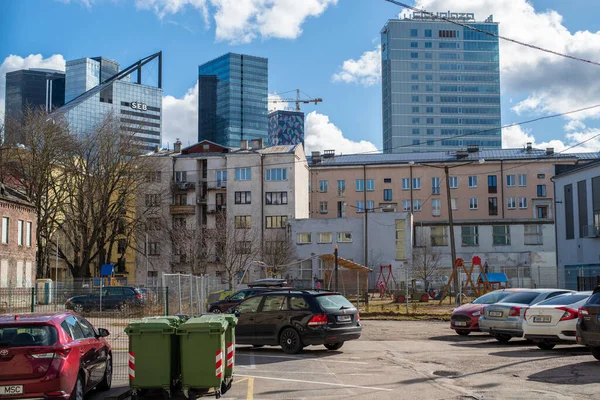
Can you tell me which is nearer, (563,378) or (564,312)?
(563,378)

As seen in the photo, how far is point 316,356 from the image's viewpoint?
1769cm

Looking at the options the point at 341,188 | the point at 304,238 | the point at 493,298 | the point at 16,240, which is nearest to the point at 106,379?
the point at 493,298

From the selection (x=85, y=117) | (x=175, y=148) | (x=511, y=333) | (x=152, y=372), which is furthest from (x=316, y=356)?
(x=85, y=117)

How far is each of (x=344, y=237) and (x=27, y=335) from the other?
60.2 metres

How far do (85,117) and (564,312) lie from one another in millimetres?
192291

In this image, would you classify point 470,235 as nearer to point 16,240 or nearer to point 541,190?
point 541,190

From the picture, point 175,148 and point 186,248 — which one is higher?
point 175,148

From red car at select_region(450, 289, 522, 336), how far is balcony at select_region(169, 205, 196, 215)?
5512cm

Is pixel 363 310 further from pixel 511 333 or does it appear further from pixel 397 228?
pixel 397 228

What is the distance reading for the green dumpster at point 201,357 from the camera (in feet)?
36.4

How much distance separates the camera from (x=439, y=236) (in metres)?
75.6

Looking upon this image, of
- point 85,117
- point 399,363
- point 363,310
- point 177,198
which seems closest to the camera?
point 399,363

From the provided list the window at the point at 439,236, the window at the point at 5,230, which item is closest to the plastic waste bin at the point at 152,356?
the window at the point at 5,230

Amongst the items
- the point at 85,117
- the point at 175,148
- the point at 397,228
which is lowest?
the point at 397,228
